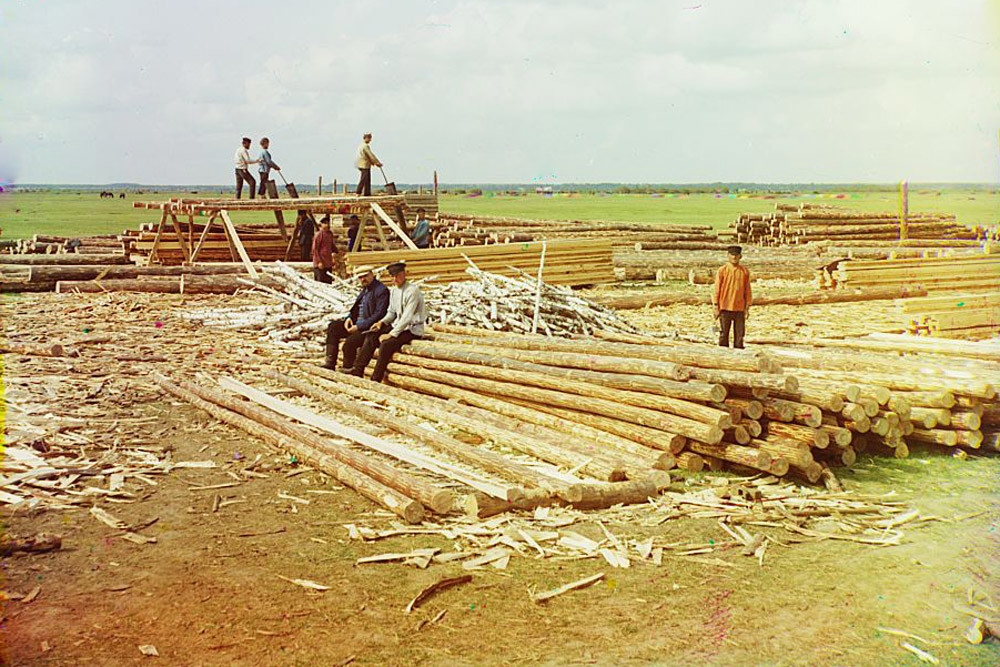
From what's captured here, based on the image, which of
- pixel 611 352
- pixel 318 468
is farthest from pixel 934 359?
pixel 318 468

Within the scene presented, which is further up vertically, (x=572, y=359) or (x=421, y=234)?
(x=421, y=234)

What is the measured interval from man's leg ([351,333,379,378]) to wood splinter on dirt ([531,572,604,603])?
6.38 metres

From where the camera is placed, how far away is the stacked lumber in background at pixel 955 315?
45.4 ft

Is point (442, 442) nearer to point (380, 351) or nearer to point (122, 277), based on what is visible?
point (380, 351)

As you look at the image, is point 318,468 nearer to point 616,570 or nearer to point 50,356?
Result: point 616,570

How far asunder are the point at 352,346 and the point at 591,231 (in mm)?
24085

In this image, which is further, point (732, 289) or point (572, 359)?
point (732, 289)

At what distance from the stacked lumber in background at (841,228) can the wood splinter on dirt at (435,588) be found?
29.6m

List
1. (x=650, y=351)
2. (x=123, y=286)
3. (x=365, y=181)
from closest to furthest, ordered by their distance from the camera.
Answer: (x=650, y=351)
(x=123, y=286)
(x=365, y=181)

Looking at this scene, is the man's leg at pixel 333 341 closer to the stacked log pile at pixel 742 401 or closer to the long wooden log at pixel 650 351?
the long wooden log at pixel 650 351

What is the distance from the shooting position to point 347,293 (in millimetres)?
15672

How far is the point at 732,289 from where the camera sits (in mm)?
12039

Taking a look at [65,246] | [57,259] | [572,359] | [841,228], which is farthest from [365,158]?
[841,228]

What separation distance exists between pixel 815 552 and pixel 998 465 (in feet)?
10.1
